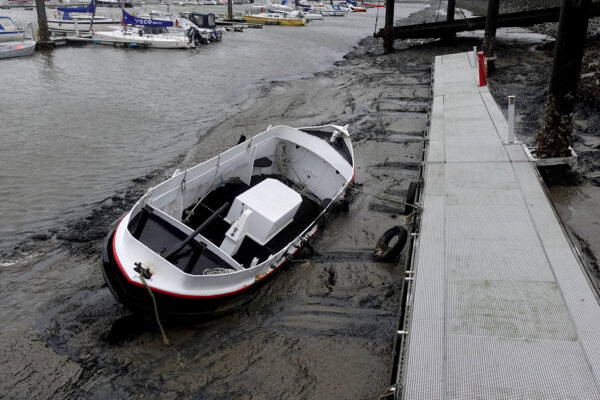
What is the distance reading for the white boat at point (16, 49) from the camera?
106 feet

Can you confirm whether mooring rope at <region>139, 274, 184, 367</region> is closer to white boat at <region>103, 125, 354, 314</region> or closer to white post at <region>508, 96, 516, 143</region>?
white boat at <region>103, 125, 354, 314</region>

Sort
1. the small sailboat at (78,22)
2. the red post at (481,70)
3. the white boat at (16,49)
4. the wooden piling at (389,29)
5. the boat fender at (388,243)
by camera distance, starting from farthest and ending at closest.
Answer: the small sailboat at (78,22) < the wooden piling at (389,29) < the white boat at (16,49) < the red post at (481,70) < the boat fender at (388,243)

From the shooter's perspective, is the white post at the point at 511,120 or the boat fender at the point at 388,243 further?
the white post at the point at 511,120

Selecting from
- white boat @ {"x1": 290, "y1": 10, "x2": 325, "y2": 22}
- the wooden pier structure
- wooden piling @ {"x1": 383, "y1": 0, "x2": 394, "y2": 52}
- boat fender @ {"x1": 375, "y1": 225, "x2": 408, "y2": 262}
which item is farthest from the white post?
white boat @ {"x1": 290, "y1": 10, "x2": 325, "y2": 22}

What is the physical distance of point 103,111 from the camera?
20781 mm

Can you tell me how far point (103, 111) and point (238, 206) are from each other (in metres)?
14.8

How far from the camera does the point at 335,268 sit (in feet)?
29.3

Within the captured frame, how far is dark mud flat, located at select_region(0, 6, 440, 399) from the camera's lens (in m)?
6.41

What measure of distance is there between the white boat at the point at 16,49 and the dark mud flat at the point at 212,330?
2792 centimetres

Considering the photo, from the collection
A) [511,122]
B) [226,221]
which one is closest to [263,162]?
[226,221]

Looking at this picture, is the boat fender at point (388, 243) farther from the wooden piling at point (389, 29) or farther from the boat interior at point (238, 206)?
the wooden piling at point (389, 29)

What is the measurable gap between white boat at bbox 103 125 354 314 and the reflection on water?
14.4 feet

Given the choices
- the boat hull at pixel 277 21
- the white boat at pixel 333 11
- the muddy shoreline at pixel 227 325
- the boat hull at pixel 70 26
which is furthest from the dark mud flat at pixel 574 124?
the white boat at pixel 333 11

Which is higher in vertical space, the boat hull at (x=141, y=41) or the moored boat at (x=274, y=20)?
the moored boat at (x=274, y=20)
